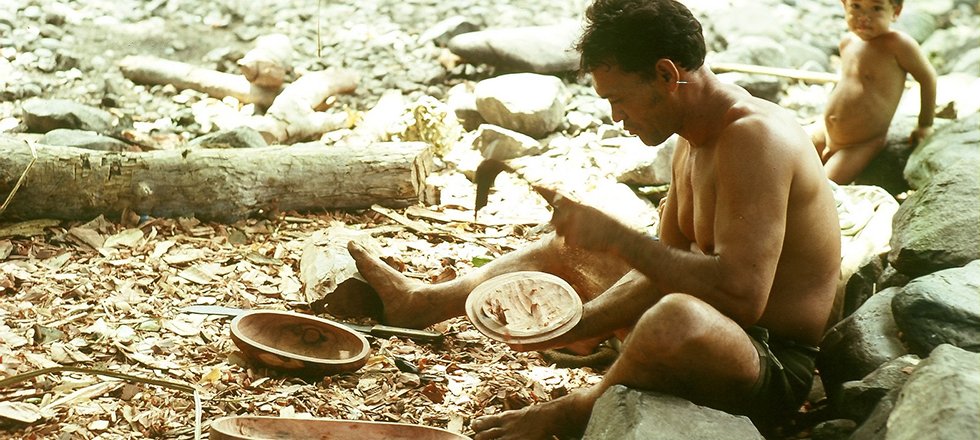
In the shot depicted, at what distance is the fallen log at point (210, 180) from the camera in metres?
5.22

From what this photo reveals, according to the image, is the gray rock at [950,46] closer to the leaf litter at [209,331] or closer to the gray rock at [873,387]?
the leaf litter at [209,331]

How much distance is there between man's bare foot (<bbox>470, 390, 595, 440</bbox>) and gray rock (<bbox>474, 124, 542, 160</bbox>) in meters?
3.69

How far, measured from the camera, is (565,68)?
7965 mm

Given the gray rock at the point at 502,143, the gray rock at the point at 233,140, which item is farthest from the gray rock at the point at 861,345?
the gray rock at the point at 233,140

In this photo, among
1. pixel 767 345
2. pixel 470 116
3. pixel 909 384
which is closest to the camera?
pixel 909 384

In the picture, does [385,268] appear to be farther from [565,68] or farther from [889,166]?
[565,68]

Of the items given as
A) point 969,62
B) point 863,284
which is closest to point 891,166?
point 863,284

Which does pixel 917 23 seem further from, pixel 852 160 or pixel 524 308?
pixel 524 308

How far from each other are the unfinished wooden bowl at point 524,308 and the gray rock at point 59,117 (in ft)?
14.9

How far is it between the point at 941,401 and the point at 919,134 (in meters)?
4.00

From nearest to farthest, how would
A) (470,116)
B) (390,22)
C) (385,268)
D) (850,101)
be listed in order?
(385,268)
(850,101)
(470,116)
(390,22)

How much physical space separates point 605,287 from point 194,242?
2.50m

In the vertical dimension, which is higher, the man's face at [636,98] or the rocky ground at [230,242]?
the man's face at [636,98]

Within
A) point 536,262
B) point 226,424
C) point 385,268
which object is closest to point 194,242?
point 385,268
